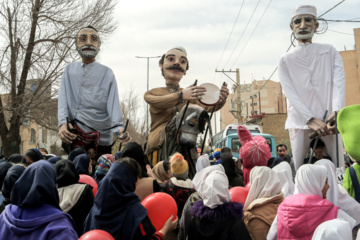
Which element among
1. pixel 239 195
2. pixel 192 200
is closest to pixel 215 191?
pixel 192 200

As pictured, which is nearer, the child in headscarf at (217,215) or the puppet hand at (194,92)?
the child in headscarf at (217,215)

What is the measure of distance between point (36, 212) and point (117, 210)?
0.55 m

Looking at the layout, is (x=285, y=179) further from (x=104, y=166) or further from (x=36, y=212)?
(x=36, y=212)

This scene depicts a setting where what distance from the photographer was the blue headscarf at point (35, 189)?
257 cm

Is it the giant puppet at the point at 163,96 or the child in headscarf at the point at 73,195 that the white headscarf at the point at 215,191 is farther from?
the giant puppet at the point at 163,96

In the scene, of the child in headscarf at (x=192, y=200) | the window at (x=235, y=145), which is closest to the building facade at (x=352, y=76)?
the window at (x=235, y=145)

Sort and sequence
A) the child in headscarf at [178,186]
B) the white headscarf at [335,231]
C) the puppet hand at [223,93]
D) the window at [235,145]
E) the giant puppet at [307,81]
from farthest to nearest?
1. the window at [235,145]
2. the puppet hand at [223,93]
3. the giant puppet at [307,81]
4. the child in headscarf at [178,186]
5. the white headscarf at [335,231]

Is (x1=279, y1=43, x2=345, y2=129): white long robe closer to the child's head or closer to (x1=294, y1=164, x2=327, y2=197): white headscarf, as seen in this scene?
the child's head

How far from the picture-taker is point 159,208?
Result: 3268 mm

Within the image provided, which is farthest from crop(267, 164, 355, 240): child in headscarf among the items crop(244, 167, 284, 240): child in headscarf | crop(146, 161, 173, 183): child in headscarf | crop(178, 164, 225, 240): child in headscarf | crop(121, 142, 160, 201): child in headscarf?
crop(146, 161, 173, 183): child in headscarf

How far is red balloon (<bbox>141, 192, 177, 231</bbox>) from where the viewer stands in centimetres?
326

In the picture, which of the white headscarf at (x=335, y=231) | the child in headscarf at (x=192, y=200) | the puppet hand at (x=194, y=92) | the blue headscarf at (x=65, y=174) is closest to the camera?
the white headscarf at (x=335, y=231)

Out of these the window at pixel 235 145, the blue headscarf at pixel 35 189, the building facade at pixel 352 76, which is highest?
the building facade at pixel 352 76

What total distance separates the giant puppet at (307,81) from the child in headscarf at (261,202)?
3.74ft
